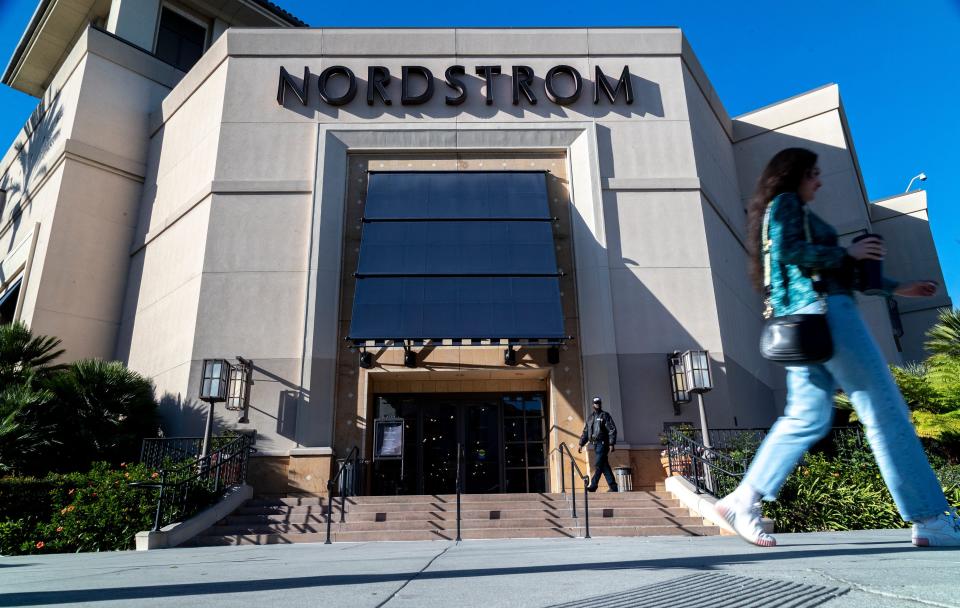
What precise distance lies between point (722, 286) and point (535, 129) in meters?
6.62

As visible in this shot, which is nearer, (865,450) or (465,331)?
(865,450)

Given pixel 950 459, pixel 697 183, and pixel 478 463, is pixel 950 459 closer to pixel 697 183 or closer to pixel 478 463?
pixel 697 183

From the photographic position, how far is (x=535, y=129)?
→ 56.7 feet

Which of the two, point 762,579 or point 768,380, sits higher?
point 768,380

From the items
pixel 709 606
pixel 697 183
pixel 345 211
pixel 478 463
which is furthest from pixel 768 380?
pixel 709 606

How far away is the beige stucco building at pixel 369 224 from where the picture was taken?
1498 centimetres

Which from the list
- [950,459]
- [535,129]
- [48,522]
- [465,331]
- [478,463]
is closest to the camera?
[48,522]

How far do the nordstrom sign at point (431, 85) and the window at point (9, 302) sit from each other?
11.2 m

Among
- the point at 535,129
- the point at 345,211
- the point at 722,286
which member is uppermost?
the point at 535,129

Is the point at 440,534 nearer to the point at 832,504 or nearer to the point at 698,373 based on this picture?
the point at 832,504

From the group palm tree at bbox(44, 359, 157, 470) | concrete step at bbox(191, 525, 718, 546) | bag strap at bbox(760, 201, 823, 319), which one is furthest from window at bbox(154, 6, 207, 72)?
bag strap at bbox(760, 201, 823, 319)

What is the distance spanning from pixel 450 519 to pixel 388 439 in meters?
3.75

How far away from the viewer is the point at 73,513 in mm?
9500

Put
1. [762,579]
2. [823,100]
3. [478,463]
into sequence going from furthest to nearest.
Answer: [823,100]
[478,463]
[762,579]
